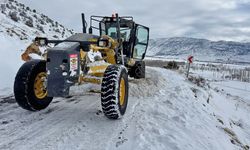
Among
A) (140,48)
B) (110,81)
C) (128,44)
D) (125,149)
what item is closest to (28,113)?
(110,81)

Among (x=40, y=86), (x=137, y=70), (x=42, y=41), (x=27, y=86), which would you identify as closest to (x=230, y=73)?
(x=137, y=70)

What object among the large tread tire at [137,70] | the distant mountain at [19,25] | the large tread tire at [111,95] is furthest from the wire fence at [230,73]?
the large tread tire at [111,95]

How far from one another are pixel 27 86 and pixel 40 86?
43 centimetres

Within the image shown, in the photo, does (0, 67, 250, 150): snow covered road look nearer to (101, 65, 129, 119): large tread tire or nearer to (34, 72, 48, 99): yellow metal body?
(101, 65, 129, 119): large tread tire

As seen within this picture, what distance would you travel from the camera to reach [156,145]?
4184 mm

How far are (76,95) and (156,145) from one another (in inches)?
148

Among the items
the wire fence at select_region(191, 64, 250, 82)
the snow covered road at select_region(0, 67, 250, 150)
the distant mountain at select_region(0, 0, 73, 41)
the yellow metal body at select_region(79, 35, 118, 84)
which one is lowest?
the wire fence at select_region(191, 64, 250, 82)

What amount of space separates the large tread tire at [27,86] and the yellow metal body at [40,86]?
75mm

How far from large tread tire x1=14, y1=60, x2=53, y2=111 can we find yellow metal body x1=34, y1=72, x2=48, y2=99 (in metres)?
0.07

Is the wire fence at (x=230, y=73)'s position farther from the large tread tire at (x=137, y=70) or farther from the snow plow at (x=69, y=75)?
the snow plow at (x=69, y=75)

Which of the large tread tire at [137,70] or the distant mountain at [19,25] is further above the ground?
the distant mountain at [19,25]

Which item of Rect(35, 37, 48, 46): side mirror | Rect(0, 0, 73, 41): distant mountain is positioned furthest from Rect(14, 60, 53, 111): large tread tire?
Rect(0, 0, 73, 41): distant mountain

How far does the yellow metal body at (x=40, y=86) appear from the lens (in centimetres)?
545

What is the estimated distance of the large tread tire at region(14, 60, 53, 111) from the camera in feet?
16.9
